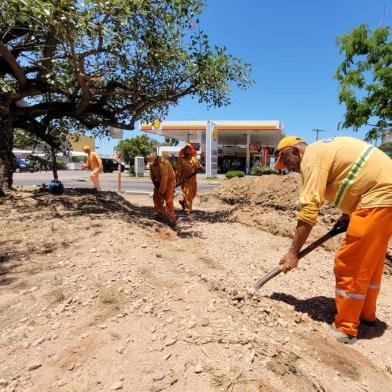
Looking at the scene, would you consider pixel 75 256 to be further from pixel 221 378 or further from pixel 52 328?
pixel 221 378

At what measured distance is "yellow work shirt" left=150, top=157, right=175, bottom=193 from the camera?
760 centimetres

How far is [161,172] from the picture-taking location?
7.60m

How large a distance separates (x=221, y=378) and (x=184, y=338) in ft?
1.63

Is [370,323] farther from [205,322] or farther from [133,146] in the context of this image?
[133,146]

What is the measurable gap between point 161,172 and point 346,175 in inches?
198

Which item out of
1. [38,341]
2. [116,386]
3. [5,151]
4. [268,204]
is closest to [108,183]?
[5,151]

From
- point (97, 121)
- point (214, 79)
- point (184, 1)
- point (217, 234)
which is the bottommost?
point (217, 234)

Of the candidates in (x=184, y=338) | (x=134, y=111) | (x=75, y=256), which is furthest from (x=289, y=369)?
(x=134, y=111)

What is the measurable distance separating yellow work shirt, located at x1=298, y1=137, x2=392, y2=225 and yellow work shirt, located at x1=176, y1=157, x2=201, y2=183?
21.3 feet

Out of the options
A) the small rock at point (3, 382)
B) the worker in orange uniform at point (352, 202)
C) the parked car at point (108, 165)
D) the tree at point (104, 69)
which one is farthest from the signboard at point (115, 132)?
the parked car at point (108, 165)

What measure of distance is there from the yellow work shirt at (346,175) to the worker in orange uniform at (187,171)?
6470mm

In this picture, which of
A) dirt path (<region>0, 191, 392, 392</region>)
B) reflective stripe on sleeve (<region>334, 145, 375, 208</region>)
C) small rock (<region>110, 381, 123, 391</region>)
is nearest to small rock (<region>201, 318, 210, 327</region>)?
dirt path (<region>0, 191, 392, 392</region>)

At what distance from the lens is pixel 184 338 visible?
267 centimetres

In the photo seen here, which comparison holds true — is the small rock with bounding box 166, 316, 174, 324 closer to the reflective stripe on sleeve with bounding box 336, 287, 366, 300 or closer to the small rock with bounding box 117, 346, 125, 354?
the small rock with bounding box 117, 346, 125, 354
